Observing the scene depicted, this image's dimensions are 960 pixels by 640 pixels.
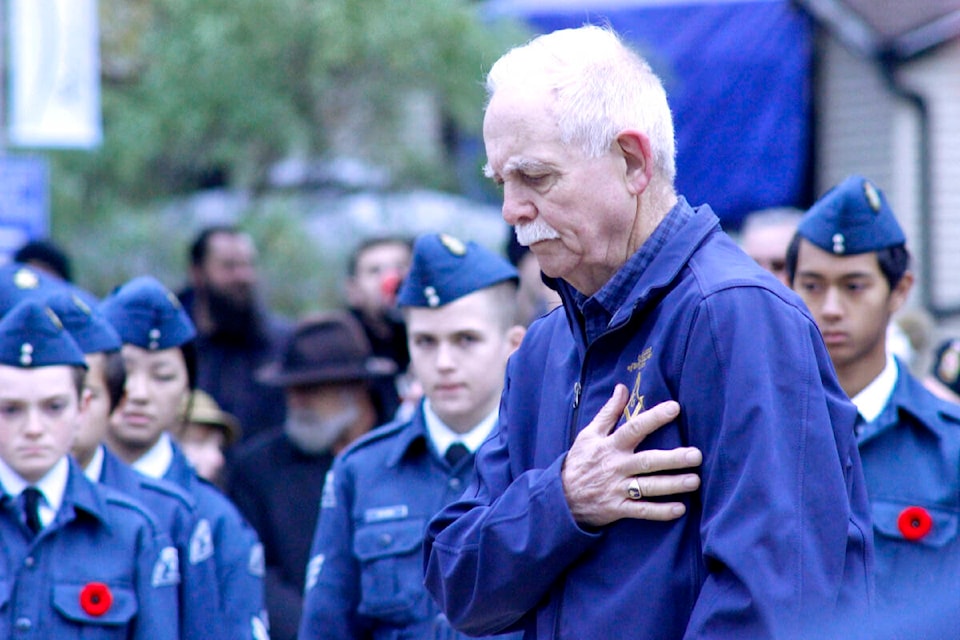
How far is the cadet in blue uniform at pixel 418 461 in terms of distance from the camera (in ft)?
13.7

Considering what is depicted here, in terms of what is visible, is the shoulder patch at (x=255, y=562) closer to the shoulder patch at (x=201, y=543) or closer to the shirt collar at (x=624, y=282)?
the shoulder patch at (x=201, y=543)

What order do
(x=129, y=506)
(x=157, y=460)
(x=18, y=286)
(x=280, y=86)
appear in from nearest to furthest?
(x=129, y=506) < (x=157, y=460) < (x=18, y=286) < (x=280, y=86)

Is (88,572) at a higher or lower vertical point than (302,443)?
lower

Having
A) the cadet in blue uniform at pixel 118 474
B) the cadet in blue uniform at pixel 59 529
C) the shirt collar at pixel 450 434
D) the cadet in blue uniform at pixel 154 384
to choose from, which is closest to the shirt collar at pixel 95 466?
the cadet in blue uniform at pixel 118 474

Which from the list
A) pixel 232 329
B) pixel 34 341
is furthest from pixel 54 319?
pixel 232 329

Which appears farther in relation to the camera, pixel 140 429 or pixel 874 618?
pixel 140 429

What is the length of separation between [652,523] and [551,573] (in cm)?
21

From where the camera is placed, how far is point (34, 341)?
4.44 metres

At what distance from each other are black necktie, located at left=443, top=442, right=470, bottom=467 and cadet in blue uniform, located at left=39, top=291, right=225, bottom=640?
0.85 metres

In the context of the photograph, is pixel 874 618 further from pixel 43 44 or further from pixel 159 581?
pixel 43 44

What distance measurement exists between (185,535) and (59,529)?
0.42 meters

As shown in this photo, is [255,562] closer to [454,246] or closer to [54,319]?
[54,319]

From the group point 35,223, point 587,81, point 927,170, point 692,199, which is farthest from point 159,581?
point 927,170

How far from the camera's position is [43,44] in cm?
890
